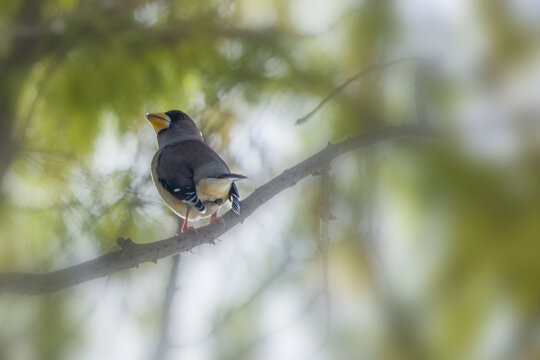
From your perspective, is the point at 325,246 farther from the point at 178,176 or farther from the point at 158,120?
the point at 158,120

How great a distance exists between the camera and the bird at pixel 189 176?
278 cm

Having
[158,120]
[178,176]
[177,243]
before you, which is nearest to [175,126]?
[158,120]

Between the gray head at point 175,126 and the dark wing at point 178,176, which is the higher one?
the dark wing at point 178,176

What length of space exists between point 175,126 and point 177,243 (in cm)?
137

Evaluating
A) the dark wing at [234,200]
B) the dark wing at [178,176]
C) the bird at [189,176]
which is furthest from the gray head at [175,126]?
the dark wing at [234,200]

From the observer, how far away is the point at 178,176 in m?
2.96

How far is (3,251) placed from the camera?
3.69 metres

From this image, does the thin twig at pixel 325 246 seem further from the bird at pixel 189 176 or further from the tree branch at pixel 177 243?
the bird at pixel 189 176

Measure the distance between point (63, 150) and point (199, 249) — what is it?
118 centimetres

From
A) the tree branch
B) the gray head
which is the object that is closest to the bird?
the gray head

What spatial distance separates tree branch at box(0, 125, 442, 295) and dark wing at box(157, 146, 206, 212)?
1.31 feet

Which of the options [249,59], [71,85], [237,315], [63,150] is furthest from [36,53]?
[237,315]

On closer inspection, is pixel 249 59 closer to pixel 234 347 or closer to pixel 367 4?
pixel 367 4

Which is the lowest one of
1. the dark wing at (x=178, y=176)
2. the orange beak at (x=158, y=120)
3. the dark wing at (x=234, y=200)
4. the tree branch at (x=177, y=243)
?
the orange beak at (x=158, y=120)
